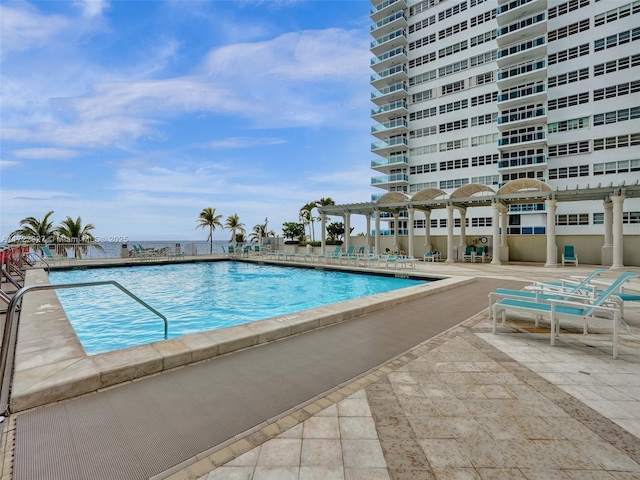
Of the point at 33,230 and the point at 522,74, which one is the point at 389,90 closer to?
the point at 522,74

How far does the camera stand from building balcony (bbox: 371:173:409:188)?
3822cm

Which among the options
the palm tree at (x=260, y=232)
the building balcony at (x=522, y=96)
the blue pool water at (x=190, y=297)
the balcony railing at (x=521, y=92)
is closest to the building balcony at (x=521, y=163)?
the building balcony at (x=522, y=96)

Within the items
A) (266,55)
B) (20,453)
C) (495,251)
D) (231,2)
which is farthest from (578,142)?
(20,453)

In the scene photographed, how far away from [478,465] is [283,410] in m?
1.49

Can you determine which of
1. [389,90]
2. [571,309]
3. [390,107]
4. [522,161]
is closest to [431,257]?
[522,161]

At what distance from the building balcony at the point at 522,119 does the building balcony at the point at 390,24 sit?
60.8 feet

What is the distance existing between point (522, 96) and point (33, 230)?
47.0 metres

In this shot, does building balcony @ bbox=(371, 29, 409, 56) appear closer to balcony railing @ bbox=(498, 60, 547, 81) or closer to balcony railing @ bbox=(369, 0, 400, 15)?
balcony railing @ bbox=(369, 0, 400, 15)

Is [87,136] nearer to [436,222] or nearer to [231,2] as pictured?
[231,2]

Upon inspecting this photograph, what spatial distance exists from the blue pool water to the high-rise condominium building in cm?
2455

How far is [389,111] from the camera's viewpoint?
1542 inches

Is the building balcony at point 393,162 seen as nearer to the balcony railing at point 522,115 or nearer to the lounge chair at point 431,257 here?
the balcony railing at point 522,115

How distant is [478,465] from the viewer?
6.60 feet

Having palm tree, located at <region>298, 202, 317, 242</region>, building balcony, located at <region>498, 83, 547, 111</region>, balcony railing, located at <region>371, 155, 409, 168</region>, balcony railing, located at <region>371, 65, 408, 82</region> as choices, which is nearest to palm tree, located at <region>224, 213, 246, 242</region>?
palm tree, located at <region>298, 202, 317, 242</region>
